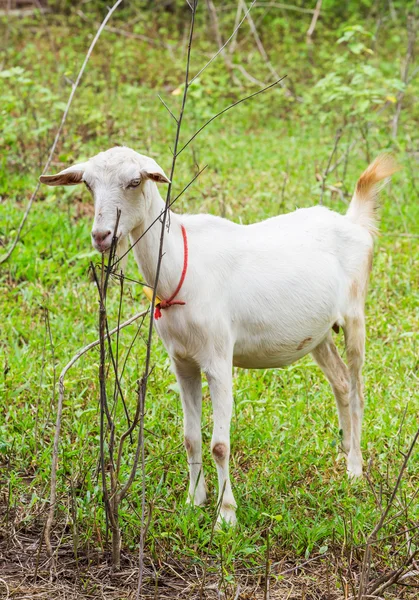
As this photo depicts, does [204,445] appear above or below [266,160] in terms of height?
below

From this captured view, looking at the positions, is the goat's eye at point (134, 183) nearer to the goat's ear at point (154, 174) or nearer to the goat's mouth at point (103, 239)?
the goat's ear at point (154, 174)

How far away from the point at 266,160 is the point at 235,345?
585cm

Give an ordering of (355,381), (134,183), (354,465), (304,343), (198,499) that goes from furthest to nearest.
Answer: (355,381) → (354,465) → (304,343) → (198,499) → (134,183)

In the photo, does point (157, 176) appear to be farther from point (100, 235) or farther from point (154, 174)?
point (100, 235)

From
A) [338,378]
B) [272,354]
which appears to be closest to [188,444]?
[272,354]

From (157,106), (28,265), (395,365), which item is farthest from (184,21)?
(395,365)

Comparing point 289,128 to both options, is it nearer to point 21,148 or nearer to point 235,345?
point 21,148

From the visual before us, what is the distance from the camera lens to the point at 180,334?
12.2ft

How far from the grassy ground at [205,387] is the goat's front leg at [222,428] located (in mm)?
115

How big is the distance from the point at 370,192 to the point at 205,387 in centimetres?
160

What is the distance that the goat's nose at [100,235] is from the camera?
129 inches

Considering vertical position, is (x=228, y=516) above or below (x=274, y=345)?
below

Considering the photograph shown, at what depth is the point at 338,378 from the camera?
468cm

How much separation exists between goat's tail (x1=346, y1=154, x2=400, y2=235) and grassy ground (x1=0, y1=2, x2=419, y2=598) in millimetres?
1146
